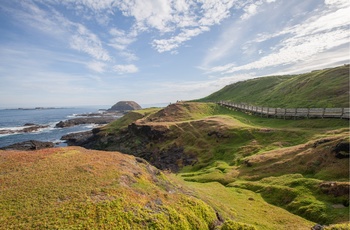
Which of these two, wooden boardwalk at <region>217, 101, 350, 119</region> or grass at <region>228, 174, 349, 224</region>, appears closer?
grass at <region>228, 174, 349, 224</region>

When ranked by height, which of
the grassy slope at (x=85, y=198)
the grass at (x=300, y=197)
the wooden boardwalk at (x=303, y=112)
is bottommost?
the grass at (x=300, y=197)

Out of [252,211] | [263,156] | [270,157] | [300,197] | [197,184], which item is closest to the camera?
[252,211]

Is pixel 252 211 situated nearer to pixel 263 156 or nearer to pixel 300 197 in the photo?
pixel 300 197

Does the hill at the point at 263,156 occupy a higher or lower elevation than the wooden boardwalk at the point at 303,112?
lower

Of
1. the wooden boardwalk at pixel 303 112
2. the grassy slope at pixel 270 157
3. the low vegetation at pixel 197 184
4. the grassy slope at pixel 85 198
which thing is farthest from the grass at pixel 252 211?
the wooden boardwalk at pixel 303 112

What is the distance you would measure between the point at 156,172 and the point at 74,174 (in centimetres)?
712

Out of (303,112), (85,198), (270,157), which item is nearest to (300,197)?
(270,157)

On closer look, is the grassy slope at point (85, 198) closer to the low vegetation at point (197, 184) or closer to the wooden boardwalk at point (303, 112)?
the low vegetation at point (197, 184)

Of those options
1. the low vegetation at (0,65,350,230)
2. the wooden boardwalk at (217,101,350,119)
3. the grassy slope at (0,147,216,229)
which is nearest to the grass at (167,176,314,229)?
the low vegetation at (0,65,350,230)

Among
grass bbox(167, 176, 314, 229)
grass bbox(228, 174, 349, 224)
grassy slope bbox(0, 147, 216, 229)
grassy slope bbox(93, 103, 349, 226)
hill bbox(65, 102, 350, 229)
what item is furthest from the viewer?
grassy slope bbox(93, 103, 349, 226)

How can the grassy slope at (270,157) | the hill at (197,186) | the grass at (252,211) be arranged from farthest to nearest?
the grassy slope at (270,157) < the grass at (252,211) < the hill at (197,186)

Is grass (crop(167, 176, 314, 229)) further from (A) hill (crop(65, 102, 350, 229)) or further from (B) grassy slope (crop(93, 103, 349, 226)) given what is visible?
(B) grassy slope (crop(93, 103, 349, 226))

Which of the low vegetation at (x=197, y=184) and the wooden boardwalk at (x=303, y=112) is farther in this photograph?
the wooden boardwalk at (x=303, y=112)

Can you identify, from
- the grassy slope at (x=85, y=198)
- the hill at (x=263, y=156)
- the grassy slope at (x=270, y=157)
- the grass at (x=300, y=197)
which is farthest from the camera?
the grassy slope at (x=270, y=157)
